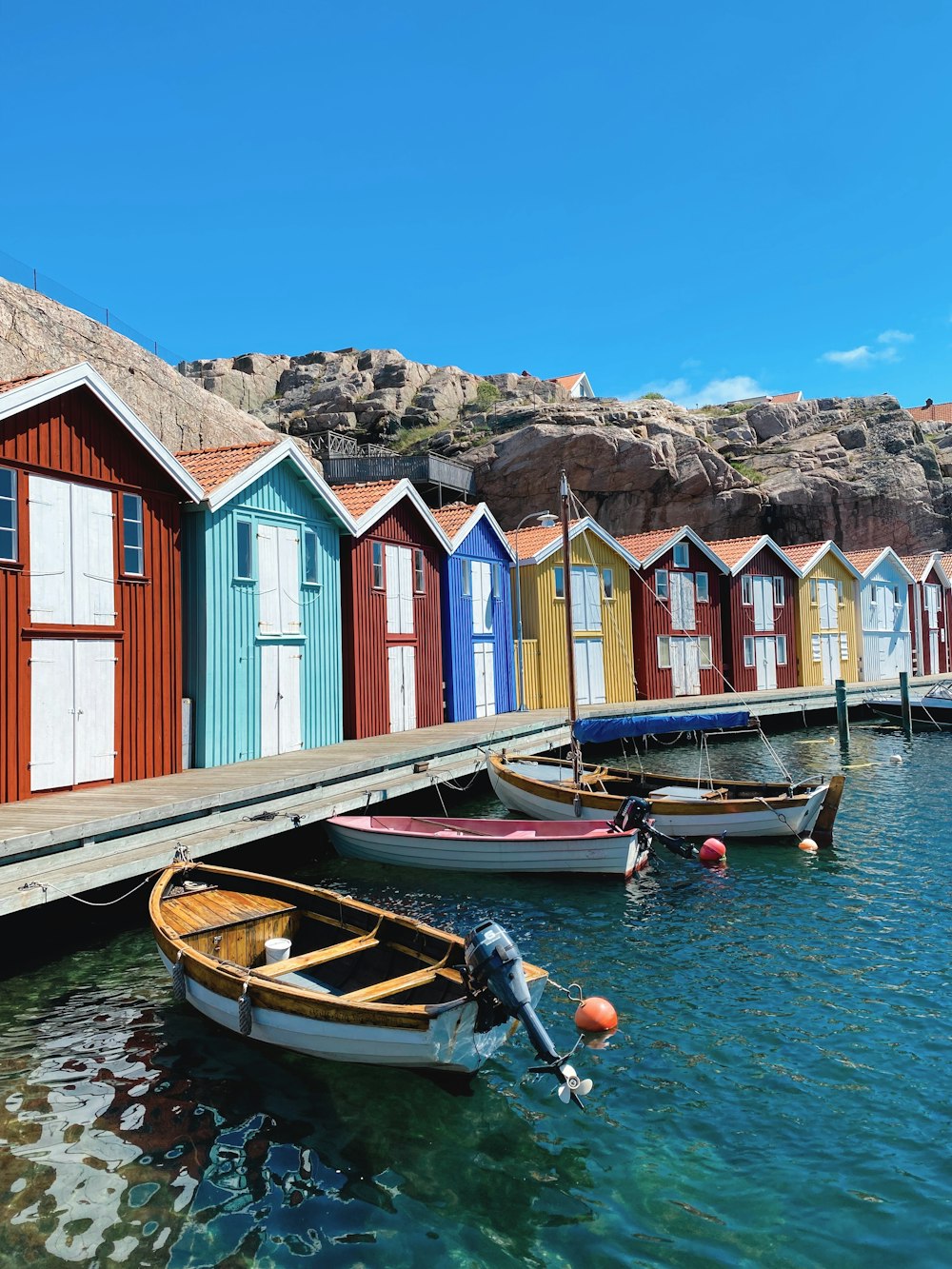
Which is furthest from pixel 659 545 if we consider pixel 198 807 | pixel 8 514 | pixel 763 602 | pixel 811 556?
pixel 8 514

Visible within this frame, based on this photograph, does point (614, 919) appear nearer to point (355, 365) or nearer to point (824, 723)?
point (824, 723)

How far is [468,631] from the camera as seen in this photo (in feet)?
105

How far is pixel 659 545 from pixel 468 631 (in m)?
13.3

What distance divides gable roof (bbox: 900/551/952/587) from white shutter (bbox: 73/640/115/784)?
51141 mm

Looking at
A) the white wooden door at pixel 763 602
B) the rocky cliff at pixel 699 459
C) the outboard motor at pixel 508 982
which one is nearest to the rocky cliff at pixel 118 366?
the rocky cliff at pixel 699 459

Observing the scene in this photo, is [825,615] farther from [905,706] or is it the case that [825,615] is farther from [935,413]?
[935,413]

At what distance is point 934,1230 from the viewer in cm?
664

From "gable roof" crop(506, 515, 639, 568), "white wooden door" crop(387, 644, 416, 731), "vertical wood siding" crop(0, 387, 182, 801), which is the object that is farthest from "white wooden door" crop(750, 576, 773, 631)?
"vertical wood siding" crop(0, 387, 182, 801)

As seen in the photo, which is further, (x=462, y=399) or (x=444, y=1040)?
(x=462, y=399)

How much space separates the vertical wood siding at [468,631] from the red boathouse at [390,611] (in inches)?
19.7

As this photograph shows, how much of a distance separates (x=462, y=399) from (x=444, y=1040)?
7245 cm

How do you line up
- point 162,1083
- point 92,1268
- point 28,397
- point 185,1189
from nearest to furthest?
point 92,1268
point 185,1189
point 162,1083
point 28,397

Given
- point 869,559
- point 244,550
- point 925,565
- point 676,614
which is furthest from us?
point 925,565

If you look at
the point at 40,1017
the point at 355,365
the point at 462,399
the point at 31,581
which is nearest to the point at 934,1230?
the point at 40,1017
